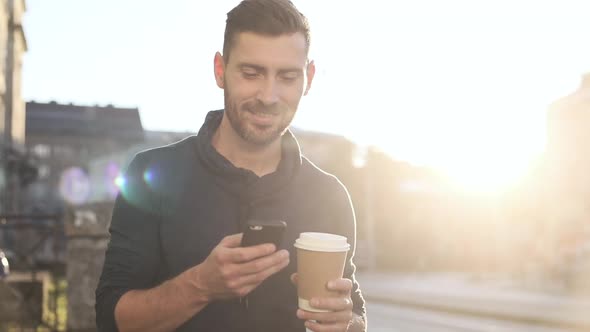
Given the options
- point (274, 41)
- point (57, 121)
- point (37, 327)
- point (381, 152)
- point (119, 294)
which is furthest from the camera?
point (57, 121)

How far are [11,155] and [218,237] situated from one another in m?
21.7

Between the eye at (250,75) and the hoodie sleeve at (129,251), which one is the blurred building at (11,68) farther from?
the eye at (250,75)

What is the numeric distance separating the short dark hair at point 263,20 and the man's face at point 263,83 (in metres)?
0.02

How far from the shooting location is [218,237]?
223 centimetres

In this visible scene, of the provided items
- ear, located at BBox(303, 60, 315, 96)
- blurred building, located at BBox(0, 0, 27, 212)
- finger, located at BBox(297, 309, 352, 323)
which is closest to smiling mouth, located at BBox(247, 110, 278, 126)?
ear, located at BBox(303, 60, 315, 96)

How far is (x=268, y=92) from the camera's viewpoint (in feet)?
7.21

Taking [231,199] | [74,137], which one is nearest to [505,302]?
[231,199]

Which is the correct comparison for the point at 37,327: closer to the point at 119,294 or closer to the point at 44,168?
the point at 119,294

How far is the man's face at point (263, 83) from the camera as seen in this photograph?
2.21m

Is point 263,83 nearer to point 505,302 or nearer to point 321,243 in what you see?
point 321,243

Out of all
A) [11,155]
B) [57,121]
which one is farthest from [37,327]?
[57,121]

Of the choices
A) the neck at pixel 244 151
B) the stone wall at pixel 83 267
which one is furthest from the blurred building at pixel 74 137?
the neck at pixel 244 151

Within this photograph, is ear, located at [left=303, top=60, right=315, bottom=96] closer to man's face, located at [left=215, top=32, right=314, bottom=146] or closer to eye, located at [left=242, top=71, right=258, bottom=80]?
man's face, located at [left=215, top=32, right=314, bottom=146]

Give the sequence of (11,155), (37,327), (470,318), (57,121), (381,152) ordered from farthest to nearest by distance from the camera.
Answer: (57,121) < (381,152) < (11,155) < (470,318) < (37,327)
